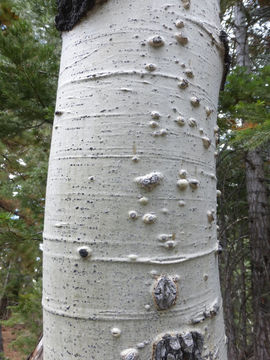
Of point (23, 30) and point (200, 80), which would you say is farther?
point (23, 30)

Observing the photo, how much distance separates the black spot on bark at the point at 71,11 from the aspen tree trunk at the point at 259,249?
2.83 meters

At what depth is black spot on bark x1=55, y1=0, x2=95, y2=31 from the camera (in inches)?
26.7

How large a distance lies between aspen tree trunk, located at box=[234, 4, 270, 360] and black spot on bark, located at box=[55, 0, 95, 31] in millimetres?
2828

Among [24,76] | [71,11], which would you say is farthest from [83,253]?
[24,76]

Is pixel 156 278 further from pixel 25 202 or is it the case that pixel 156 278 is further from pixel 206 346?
pixel 25 202

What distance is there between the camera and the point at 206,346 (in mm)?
606

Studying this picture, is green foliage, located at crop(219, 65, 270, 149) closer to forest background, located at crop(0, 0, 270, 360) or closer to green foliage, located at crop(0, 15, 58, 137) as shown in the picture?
forest background, located at crop(0, 0, 270, 360)

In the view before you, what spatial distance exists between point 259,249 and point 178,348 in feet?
10.3

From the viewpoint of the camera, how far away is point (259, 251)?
3.29m

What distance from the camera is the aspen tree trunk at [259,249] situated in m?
3.12

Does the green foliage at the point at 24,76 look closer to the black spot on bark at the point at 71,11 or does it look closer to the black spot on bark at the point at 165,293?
the black spot on bark at the point at 71,11

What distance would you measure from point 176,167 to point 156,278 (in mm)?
239

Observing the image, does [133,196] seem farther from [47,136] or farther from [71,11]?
[47,136]

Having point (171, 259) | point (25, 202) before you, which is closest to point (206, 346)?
point (171, 259)
